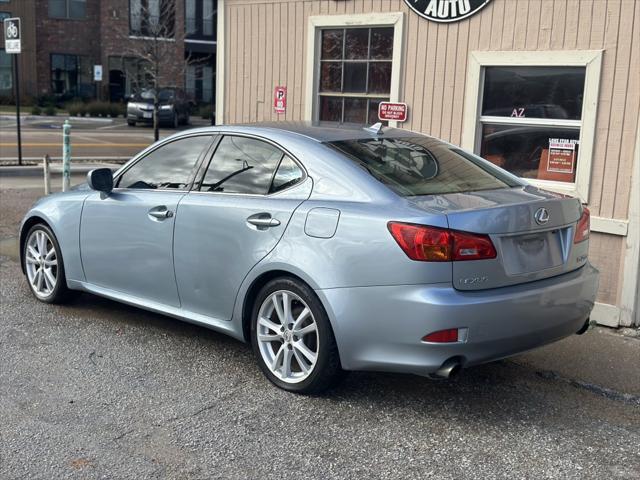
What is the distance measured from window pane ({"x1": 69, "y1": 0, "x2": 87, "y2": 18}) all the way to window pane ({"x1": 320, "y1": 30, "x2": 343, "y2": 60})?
35.3 metres

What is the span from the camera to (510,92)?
287 inches

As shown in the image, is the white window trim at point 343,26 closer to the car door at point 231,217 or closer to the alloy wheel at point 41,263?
the car door at point 231,217

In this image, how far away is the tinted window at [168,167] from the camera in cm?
548

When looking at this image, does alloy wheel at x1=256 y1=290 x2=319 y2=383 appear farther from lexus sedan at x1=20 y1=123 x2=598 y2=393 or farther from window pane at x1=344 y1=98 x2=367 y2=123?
Answer: window pane at x1=344 y1=98 x2=367 y2=123

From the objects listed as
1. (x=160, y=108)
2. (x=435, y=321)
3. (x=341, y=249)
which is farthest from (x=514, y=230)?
(x=160, y=108)

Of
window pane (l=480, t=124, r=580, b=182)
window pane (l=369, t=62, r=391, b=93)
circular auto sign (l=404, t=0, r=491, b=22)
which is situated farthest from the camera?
window pane (l=369, t=62, r=391, b=93)

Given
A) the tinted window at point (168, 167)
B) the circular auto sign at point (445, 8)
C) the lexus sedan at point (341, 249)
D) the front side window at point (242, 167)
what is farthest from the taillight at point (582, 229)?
the circular auto sign at point (445, 8)

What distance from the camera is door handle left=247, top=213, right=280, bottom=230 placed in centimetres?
473

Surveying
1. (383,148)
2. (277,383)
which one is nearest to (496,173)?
(383,148)

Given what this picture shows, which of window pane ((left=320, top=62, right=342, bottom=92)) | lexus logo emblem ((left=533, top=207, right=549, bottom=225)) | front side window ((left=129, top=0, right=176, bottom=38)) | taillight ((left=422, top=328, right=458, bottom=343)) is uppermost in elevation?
front side window ((left=129, top=0, right=176, bottom=38))

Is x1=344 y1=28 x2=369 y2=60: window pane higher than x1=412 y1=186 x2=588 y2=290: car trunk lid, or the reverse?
x1=344 y1=28 x2=369 y2=60: window pane

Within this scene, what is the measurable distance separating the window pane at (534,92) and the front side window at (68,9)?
37.1 meters

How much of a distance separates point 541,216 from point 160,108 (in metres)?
29.4

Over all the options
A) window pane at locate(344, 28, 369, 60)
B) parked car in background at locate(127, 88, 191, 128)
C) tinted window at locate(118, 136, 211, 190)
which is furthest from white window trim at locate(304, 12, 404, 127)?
Result: parked car in background at locate(127, 88, 191, 128)
